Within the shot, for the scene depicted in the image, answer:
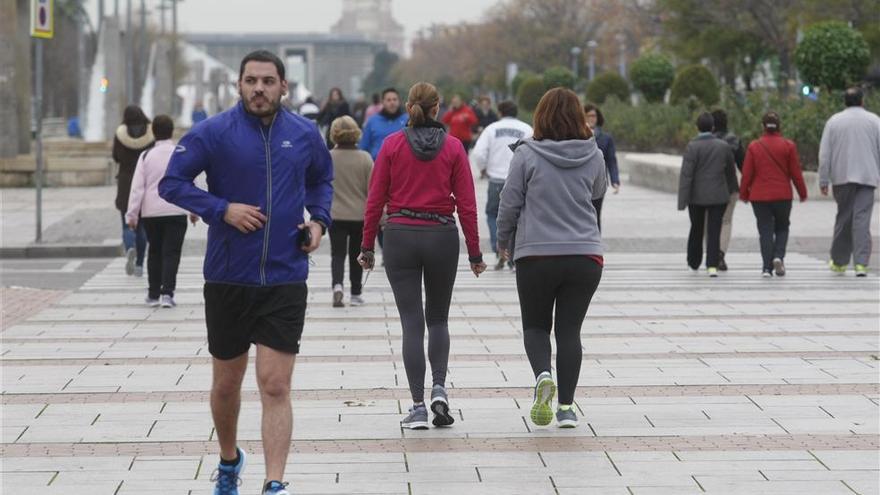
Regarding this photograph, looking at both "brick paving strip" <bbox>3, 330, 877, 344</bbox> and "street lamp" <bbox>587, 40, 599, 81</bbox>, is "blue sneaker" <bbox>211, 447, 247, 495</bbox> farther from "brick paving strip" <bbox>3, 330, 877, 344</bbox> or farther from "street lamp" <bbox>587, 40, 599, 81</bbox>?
"street lamp" <bbox>587, 40, 599, 81</bbox>

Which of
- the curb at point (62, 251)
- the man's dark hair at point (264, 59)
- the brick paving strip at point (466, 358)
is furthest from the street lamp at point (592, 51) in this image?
the man's dark hair at point (264, 59)

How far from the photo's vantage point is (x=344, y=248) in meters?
13.3

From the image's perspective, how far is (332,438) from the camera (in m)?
7.62

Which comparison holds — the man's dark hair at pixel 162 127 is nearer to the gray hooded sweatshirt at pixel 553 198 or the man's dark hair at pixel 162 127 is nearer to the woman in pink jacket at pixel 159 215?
the woman in pink jacket at pixel 159 215

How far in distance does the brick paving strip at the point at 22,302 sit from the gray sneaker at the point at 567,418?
5.54 metres

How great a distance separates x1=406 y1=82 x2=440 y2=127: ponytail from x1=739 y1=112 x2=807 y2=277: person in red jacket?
793 cm

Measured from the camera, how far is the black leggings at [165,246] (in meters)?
13.2

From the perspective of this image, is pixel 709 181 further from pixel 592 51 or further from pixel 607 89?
pixel 592 51

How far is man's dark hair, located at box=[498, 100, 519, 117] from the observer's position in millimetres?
16484

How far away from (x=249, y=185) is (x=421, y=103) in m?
2.23

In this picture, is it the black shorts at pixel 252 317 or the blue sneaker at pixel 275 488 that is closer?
the blue sneaker at pixel 275 488

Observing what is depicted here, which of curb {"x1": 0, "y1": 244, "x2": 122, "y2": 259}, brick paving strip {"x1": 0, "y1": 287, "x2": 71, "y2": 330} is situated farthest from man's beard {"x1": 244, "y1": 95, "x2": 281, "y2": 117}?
curb {"x1": 0, "y1": 244, "x2": 122, "y2": 259}

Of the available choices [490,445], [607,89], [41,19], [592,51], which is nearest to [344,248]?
[490,445]

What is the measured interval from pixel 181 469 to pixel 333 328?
196 inches
